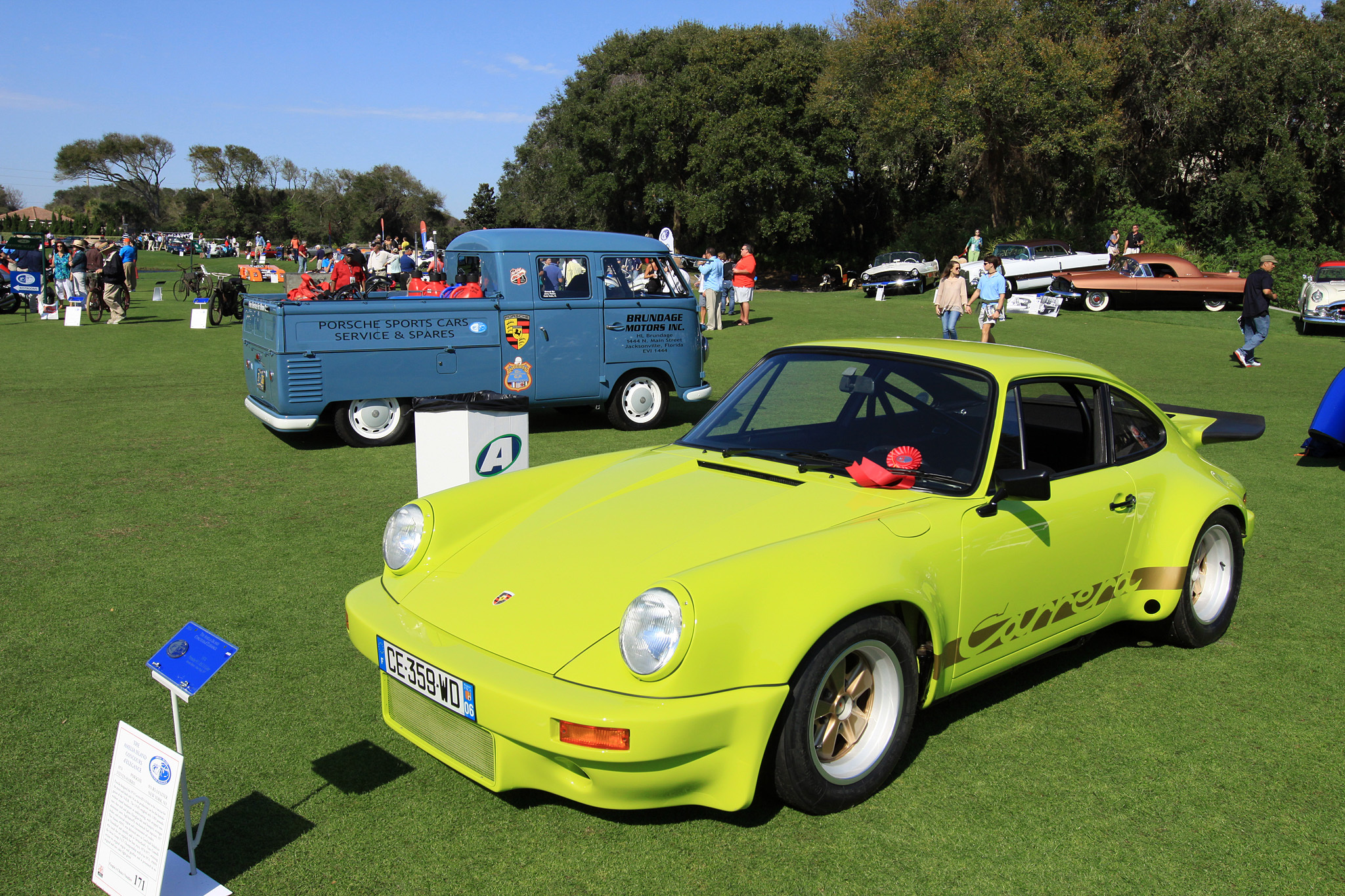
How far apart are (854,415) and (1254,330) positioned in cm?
1480

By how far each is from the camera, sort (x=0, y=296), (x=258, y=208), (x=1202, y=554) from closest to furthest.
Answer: (x=1202, y=554) → (x=0, y=296) → (x=258, y=208)

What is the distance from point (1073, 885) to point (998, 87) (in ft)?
103

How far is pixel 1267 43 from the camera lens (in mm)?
29719

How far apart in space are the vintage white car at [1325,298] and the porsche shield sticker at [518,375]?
19761mm

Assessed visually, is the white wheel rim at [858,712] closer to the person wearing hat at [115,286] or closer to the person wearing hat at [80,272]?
the person wearing hat at [115,286]

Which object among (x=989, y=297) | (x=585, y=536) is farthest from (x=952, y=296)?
(x=585, y=536)

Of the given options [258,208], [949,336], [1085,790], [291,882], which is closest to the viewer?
[291,882]

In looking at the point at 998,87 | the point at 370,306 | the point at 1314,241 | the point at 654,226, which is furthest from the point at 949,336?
the point at 654,226

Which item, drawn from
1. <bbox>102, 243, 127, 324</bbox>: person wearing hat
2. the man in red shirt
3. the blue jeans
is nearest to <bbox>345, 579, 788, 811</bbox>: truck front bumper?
the blue jeans

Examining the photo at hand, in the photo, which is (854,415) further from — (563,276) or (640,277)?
(640,277)

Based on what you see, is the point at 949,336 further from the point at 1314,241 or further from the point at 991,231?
the point at 1314,241

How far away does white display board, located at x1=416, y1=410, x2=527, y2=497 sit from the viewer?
6133 millimetres

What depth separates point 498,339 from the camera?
934 cm

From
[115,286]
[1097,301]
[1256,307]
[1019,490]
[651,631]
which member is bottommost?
[651,631]
